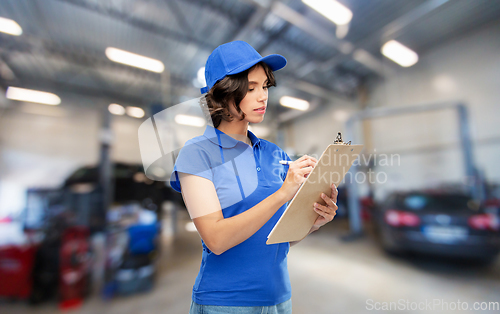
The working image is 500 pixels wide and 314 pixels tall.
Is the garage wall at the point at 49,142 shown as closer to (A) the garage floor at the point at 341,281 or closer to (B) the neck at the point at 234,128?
(A) the garage floor at the point at 341,281

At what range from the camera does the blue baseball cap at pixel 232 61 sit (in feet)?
1.83

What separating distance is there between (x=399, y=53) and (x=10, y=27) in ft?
9.08

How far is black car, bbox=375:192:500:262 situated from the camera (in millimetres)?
1708

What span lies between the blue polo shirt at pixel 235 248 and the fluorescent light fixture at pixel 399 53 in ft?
6.84

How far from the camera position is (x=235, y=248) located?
1.84ft

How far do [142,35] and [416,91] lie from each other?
2.30m

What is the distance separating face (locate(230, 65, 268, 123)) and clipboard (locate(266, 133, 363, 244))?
0.22 metres

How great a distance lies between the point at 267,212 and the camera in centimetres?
49

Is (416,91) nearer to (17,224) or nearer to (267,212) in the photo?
(267,212)

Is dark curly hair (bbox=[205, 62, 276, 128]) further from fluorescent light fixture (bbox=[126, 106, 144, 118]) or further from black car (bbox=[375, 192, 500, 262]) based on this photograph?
black car (bbox=[375, 192, 500, 262])

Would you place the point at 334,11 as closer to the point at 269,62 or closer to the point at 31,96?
the point at 269,62

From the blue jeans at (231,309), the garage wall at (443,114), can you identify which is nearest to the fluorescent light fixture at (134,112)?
the blue jeans at (231,309)

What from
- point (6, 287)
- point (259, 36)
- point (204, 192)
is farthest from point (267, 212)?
point (6, 287)

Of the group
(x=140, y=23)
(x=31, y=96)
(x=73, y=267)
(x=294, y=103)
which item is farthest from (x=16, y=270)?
(x=294, y=103)
